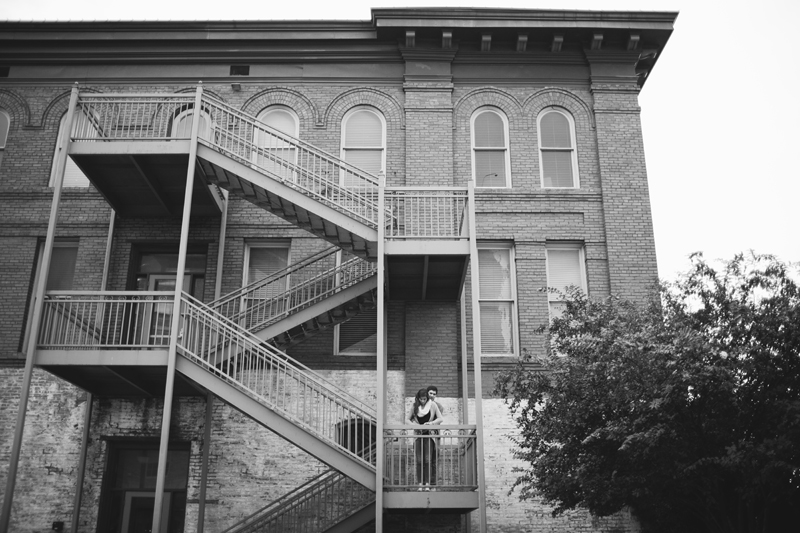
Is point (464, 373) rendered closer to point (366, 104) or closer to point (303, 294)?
point (303, 294)

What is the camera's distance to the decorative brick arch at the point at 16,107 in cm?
1606

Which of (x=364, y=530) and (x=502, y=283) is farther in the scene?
(x=502, y=283)

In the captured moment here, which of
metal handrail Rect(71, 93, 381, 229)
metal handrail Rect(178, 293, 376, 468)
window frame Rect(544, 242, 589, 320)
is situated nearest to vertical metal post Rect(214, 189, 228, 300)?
metal handrail Rect(71, 93, 381, 229)

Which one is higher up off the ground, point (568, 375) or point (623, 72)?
point (623, 72)

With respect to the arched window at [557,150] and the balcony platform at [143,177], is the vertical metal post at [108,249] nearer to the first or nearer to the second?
the balcony platform at [143,177]

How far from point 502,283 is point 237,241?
5.38 m

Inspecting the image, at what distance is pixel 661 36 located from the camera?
52.9ft

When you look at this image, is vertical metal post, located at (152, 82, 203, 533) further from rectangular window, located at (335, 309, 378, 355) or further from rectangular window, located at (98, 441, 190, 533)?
rectangular window, located at (335, 309, 378, 355)

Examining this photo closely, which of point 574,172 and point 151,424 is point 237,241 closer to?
point 151,424

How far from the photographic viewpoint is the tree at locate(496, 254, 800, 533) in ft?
29.4

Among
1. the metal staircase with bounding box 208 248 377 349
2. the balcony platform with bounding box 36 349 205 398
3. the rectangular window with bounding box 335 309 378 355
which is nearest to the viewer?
the balcony platform with bounding box 36 349 205 398

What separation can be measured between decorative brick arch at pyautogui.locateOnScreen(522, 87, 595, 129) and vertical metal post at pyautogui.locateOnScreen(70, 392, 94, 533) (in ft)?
34.7

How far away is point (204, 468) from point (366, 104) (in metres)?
8.09

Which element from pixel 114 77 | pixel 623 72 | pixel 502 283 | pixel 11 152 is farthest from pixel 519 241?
pixel 11 152
